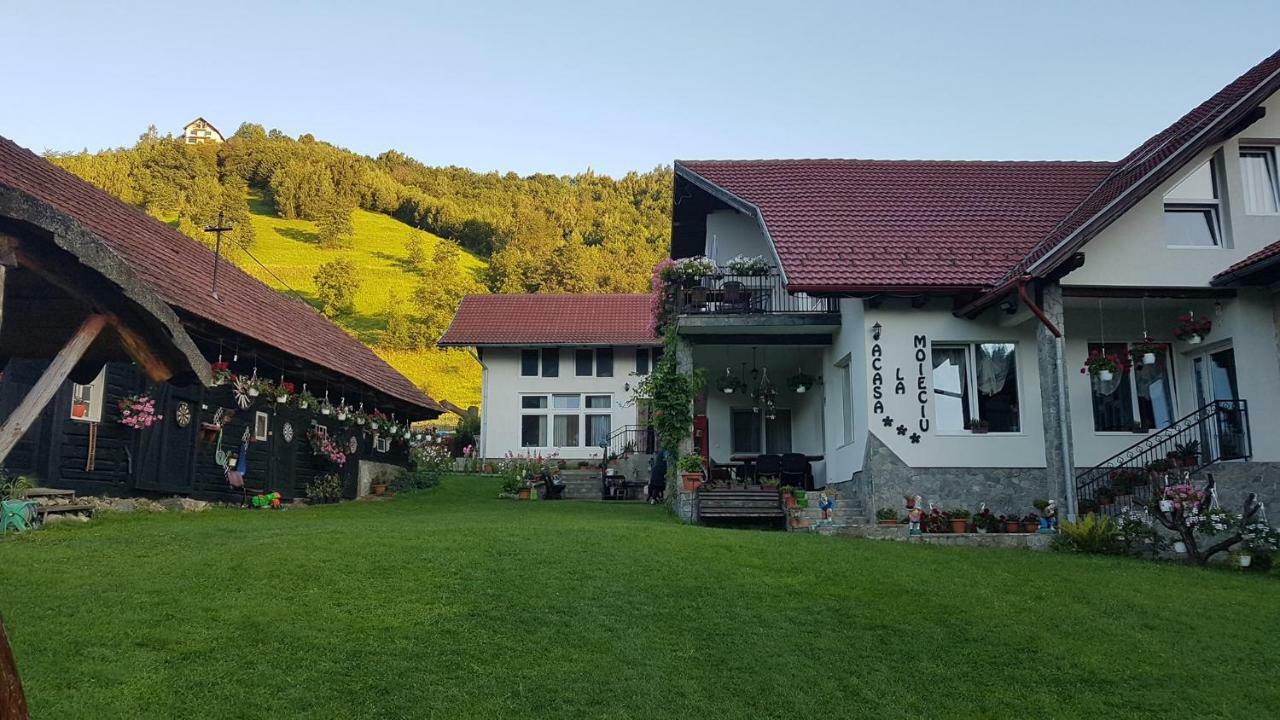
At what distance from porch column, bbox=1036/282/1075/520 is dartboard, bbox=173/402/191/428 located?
559 inches

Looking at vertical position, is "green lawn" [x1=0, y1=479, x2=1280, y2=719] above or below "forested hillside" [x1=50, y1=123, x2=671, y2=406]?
below

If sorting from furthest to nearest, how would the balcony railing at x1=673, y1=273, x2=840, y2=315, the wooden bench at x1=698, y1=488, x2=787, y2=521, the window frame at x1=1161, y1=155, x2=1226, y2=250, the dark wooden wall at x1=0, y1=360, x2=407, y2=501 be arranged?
the balcony railing at x1=673, y1=273, x2=840, y2=315, the wooden bench at x1=698, y1=488, x2=787, y2=521, the window frame at x1=1161, y1=155, x2=1226, y2=250, the dark wooden wall at x1=0, y1=360, x2=407, y2=501

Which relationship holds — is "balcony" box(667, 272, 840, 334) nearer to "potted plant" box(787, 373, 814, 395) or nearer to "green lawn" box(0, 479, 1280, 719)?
"potted plant" box(787, 373, 814, 395)

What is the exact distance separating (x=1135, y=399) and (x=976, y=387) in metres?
2.87

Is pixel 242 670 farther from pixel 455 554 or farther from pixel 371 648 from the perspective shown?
pixel 455 554

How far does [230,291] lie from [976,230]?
1490 centimetres

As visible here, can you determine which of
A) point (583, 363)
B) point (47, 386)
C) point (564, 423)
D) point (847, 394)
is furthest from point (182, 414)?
point (583, 363)

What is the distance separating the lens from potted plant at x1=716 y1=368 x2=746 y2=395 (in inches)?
794

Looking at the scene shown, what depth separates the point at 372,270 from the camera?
70.7m

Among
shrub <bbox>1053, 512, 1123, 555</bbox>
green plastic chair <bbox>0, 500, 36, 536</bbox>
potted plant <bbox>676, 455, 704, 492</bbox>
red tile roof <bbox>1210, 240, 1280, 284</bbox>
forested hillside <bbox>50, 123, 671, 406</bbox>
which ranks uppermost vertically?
forested hillside <bbox>50, 123, 671, 406</bbox>

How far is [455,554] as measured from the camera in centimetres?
1064

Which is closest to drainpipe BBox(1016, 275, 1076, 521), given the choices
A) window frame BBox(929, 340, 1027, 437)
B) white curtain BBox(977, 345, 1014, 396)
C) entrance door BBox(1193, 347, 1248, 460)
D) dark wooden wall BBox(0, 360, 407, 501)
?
window frame BBox(929, 340, 1027, 437)

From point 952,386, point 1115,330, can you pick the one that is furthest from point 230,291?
point 1115,330

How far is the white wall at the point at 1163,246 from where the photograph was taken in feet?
48.8
